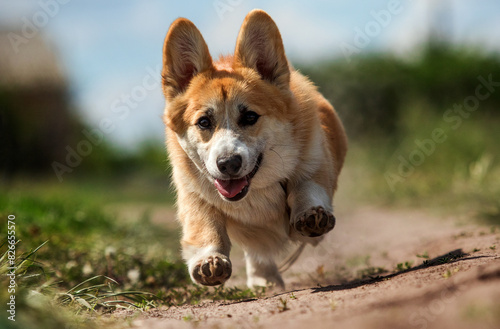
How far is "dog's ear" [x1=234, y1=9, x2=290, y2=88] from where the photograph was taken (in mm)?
3725

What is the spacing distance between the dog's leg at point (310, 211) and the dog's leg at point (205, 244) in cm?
52

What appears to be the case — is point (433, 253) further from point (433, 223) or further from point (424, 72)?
point (424, 72)

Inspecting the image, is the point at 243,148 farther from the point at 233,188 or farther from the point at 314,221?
the point at 314,221

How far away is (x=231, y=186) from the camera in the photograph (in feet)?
11.4

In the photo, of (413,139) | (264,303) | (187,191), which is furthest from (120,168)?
(264,303)

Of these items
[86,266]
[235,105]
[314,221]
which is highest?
[235,105]

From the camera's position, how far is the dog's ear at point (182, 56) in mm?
3764

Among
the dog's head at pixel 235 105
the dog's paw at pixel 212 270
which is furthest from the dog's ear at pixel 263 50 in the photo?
the dog's paw at pixel 212 270

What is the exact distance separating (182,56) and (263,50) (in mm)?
625

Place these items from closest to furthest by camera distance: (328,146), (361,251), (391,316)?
(391,316), (328,146), (361,251)

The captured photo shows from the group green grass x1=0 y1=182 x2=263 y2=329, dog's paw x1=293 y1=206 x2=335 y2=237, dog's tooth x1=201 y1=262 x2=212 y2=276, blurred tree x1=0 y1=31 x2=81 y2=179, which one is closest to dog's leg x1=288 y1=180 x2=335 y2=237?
dog's paw x1=293 y1=206 x2=335 y2=237

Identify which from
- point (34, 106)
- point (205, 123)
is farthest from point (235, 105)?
point (34, 106)

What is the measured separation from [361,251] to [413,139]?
17.8 feet

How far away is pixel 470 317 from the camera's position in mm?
1990
